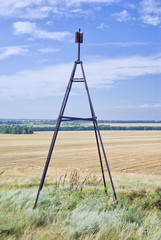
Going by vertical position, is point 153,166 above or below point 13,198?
below

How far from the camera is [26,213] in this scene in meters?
4.91

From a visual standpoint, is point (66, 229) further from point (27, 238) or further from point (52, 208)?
point (52, 208)

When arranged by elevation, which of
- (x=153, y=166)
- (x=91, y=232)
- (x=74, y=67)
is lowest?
(x=153, y=166)

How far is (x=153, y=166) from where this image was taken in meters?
20.7

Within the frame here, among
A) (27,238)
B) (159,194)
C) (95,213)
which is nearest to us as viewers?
(27,238)

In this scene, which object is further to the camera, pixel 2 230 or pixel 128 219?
pixel 128 219

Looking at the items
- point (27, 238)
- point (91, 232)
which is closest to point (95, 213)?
point (91, 232)

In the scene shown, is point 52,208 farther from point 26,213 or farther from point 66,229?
point 66,229

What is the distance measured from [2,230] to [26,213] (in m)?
0.82

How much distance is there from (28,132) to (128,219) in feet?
187

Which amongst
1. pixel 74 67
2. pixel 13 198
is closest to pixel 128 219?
pixel 13 198

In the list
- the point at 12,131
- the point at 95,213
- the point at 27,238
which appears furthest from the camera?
the point at 12,131

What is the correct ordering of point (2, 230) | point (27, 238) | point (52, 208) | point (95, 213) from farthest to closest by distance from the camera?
point (52, 208)
point (95, 213)
point (2, 230)
point (27, 238)

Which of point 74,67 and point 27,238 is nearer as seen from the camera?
point 27,238
